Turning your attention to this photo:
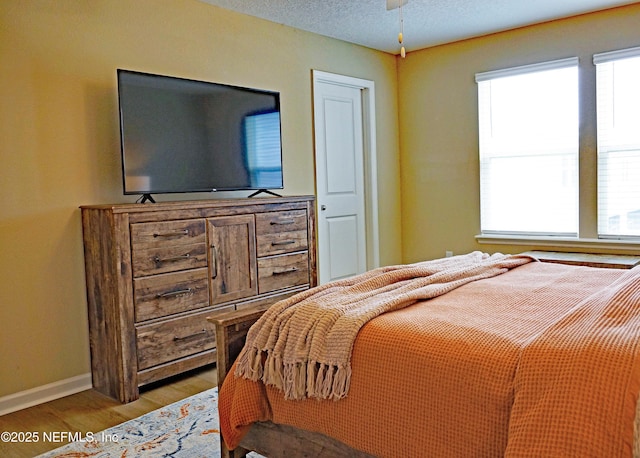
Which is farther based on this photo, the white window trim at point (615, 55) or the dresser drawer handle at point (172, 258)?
the white window trim at point (615, 55)

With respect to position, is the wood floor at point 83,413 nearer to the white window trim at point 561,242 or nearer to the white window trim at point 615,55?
the white window trim at point 561,242

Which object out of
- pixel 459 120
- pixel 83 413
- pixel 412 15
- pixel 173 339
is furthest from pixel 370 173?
pixel 83 413

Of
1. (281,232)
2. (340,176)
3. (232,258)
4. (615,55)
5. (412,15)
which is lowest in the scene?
(232,258)

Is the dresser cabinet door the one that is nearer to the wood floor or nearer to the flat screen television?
the flat screen television

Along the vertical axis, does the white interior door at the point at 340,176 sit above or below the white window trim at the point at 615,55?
below

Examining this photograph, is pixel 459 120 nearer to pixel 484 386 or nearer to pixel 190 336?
A: pixel 190 336

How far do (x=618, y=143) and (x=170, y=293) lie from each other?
11.8 ft

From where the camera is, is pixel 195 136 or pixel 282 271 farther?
pixel 282 271

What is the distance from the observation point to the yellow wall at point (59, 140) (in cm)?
302

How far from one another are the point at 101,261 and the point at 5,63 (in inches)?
46.0

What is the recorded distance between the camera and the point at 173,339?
327 cm

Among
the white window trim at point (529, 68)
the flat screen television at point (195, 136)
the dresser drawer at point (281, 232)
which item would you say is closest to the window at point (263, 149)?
the flat screen television at point (195, 136)

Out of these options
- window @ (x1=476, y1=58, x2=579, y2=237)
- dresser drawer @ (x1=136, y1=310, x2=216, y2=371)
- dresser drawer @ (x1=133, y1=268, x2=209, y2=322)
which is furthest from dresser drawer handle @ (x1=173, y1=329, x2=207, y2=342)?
window @ (x1=476, y1=58, x2=579, y2=237)

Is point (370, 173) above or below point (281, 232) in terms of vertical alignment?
above
